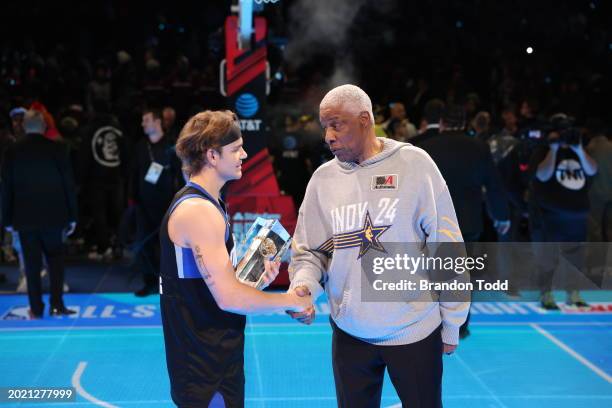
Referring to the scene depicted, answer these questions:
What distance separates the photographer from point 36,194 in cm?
768

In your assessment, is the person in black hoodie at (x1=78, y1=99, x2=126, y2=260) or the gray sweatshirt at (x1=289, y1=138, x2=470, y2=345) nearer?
the gray sweatshirt at (x1=289, y1=138, x2=470, y2=345)

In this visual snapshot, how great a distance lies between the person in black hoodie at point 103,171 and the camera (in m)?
10.7

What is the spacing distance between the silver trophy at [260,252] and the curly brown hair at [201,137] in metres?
0.38

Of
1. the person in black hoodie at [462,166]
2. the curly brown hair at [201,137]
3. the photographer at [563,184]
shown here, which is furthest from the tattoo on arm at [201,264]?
the photographer at [563,184]

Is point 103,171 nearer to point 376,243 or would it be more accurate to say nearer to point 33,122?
point 33,122

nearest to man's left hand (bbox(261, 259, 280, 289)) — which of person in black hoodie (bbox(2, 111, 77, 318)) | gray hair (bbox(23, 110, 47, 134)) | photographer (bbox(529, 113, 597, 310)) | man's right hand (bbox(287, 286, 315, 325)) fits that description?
man's right hand (bbox(287, 286, 315, 325))

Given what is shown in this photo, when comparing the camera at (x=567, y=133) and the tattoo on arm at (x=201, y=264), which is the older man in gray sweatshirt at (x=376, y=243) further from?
the camera at (x=567, y=133)

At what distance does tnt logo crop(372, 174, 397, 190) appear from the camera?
354 cm

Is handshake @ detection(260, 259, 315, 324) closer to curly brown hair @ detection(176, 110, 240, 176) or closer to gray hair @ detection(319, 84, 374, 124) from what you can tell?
curly brown hair @ detection(176, 110, 240, 176)

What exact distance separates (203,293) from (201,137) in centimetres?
61

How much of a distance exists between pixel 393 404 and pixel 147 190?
418cm

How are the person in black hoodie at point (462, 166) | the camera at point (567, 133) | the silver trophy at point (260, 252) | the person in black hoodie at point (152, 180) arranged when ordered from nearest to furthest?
1. the silver trophy at point (260, 252)
2. the person in black hoodie at point (462, 166)
3. the camera at point (567, 133)
4. the person in black hoodie at point (152, 180)

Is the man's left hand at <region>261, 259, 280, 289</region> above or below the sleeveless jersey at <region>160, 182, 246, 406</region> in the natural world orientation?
above

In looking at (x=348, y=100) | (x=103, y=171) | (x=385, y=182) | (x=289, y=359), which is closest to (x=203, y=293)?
(x=385, y=182)
